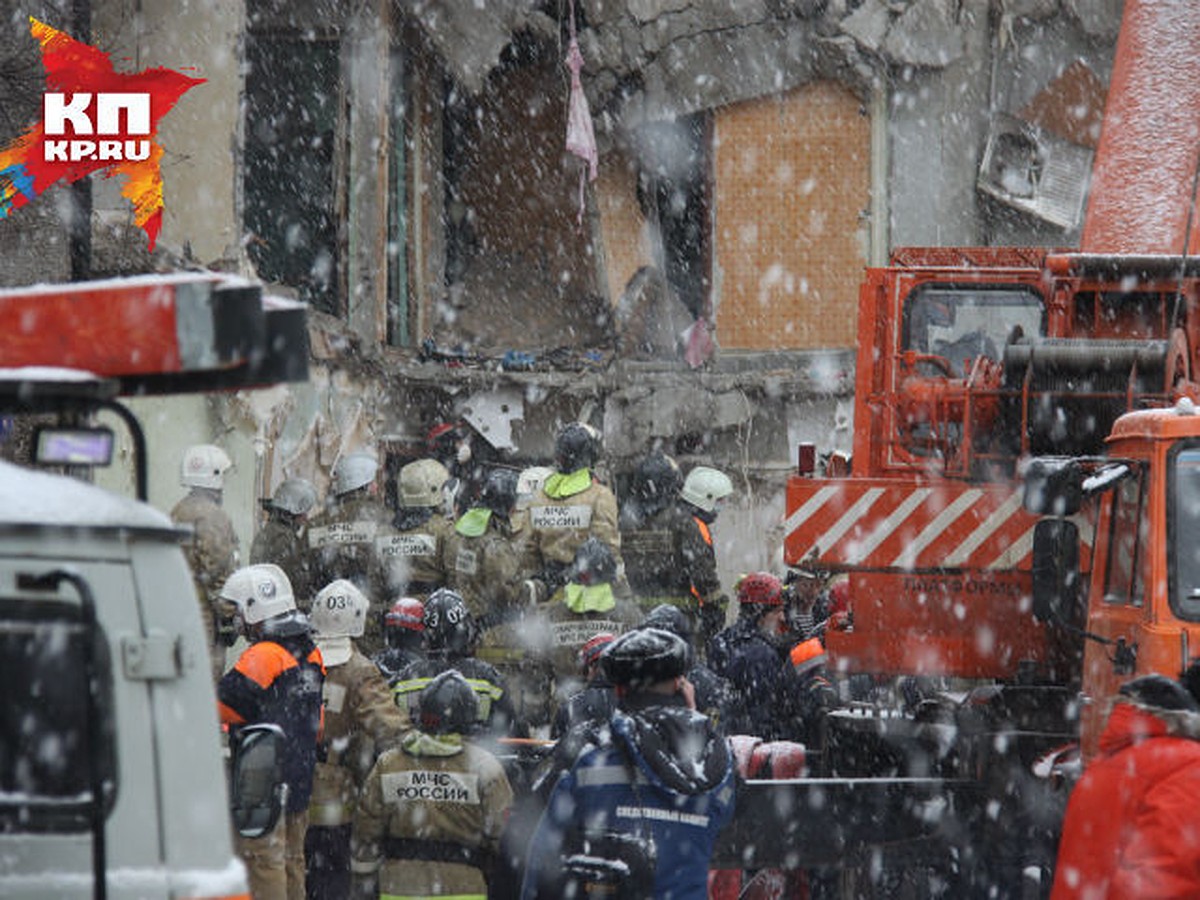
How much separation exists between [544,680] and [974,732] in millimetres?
3383

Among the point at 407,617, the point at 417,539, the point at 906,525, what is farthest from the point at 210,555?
the point at 906,525

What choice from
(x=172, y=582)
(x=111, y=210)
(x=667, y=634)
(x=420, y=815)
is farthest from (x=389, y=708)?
(x=111, y=210)

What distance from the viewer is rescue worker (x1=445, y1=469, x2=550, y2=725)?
1016cm

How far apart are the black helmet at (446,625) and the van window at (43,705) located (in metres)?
4.75

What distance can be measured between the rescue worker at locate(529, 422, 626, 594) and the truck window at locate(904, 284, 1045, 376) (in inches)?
96.5

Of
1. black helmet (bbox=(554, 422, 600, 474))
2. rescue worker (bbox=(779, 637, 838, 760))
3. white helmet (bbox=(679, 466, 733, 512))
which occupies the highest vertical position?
black helmet (bbox=(554, 422, 600, 474))

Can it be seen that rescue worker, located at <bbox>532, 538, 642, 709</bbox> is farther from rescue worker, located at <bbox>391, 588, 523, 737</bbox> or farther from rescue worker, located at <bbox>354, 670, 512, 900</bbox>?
rescue worker, located at <bbox>354, 670, 512, 900</bbox>

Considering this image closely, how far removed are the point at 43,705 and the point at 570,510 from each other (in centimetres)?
738

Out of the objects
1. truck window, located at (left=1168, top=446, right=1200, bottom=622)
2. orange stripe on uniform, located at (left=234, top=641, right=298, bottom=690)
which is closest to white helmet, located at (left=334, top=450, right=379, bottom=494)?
orange stripe on uniform, located at (left=234, top=641, right=298, bottom=690)

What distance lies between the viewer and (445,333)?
18.5 m

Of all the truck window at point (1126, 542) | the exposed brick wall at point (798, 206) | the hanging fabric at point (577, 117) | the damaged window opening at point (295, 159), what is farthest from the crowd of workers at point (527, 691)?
the exposed brick wall at point (798, 206)

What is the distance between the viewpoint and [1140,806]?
181 inches

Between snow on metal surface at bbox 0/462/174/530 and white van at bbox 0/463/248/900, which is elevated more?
snow on metal surface at bbox 0/462/174/530

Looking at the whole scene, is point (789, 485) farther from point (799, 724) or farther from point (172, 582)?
point (172, 582)
